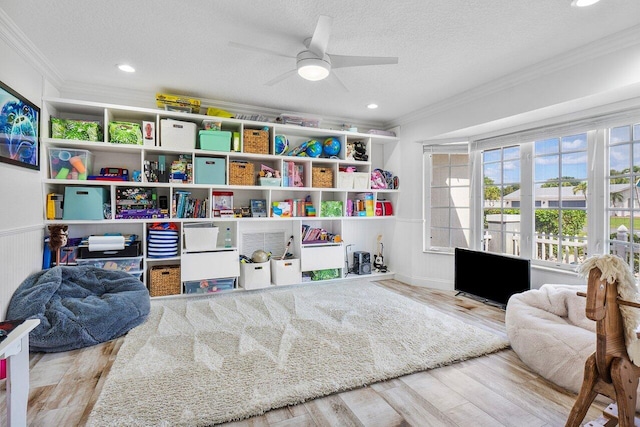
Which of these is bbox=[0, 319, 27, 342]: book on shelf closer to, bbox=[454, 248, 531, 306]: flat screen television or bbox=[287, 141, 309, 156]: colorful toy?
bbox=[287, 141, 309, 156]: colorful toy

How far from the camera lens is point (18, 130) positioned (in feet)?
8.18

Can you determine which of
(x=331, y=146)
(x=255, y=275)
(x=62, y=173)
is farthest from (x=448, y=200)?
(x=62, y=173)

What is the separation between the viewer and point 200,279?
3.59 m

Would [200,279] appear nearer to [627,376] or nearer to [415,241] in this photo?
[415,241]

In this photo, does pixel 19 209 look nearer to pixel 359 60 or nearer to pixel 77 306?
pixel 77 306

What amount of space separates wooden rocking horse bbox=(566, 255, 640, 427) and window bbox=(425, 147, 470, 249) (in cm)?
285

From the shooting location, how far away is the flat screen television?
3256mm

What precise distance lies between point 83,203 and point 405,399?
3432 mm

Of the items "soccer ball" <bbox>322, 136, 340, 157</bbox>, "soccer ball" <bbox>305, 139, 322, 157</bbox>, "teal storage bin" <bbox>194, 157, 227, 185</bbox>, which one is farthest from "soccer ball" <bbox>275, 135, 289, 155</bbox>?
"teal storage bin" <bbox>194, 157, 227, 185</bbox>

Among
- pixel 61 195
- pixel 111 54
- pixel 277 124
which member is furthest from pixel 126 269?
pixel 277 124

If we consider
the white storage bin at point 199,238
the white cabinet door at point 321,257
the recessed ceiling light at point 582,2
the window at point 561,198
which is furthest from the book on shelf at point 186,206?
the window at point 561,198

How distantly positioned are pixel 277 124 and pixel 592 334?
3.53 meters

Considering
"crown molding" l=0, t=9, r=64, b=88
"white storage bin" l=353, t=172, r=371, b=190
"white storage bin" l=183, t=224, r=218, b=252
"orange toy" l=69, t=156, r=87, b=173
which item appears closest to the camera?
"crown molding" l=0, t=9, r=64, b=88

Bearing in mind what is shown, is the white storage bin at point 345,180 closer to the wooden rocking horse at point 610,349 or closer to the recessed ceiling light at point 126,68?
the recessed ceiling light at point 126,68
